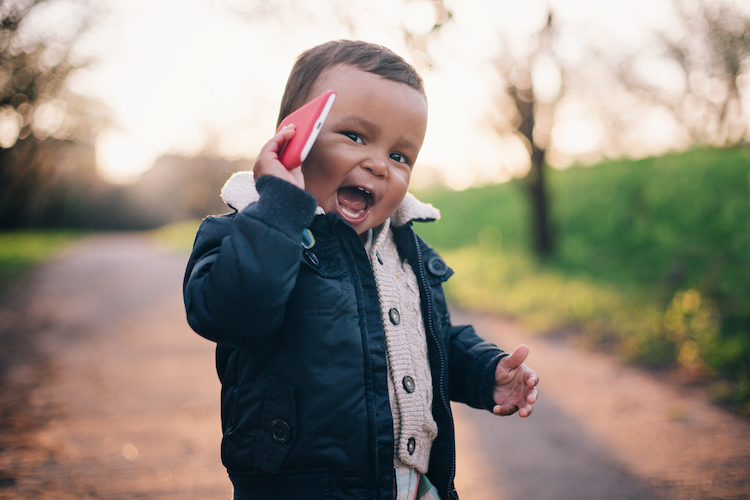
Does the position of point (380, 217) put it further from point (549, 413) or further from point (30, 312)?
point (30, 312)

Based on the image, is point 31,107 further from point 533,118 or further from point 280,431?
point 280,431

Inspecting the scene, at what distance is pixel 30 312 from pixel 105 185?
112 feet

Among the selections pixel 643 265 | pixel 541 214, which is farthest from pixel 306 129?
pixel 541 214

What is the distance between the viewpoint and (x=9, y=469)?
106 inches

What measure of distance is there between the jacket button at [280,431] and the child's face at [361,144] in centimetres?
49

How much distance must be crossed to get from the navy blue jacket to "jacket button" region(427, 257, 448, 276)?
1.06 feet

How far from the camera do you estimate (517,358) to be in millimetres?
1292

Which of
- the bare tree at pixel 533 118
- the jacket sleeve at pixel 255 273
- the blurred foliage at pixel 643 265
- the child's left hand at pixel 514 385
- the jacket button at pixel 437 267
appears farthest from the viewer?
the bare tree at pixel 533 118

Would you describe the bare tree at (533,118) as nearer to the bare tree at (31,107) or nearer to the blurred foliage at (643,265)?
the blurred foliage at (643,265)

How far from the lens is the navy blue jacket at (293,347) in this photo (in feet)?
3.26

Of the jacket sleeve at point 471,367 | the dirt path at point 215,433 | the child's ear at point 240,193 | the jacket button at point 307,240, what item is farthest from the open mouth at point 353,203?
the dirt path at point 215,433

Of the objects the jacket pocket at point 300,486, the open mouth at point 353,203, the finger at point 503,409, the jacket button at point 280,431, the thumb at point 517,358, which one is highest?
the open mouth at point 353,203

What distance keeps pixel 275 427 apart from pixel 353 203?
22.0 inches

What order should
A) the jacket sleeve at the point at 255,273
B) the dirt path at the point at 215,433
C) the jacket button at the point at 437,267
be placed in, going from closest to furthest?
the jacket sleeve at the point at 255,273
the jacket button at the point at 437,267
the dirt path at the point at 215,433
